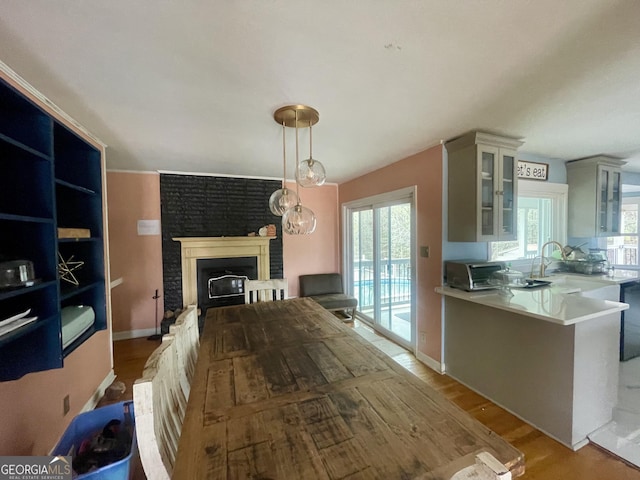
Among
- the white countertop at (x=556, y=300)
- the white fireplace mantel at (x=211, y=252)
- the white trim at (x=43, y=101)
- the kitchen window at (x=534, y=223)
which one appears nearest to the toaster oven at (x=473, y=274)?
the white countertop at (x=556, y=300)

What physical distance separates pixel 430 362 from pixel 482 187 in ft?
5.97

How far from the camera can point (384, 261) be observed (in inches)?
139

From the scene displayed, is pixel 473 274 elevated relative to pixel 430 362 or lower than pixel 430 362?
elevated

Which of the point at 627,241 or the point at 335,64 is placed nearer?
the point at 335,64

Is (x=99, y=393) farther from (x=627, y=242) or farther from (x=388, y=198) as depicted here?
(x=627, y=242)

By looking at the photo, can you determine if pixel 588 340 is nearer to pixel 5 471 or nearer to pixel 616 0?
pixel 616 0

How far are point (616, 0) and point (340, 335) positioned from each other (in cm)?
188

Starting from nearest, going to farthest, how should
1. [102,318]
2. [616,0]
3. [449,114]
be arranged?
1. [616,0]
2. [449,114]
3. [102,318]

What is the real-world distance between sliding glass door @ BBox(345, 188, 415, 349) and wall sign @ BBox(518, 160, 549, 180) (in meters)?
1.34

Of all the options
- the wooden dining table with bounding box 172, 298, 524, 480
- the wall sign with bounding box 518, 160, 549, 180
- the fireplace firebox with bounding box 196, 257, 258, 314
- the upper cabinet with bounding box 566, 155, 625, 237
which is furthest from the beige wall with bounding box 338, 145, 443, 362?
the fireplace firebox with bounding box 196, 257, 258, 314

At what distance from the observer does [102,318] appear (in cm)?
205

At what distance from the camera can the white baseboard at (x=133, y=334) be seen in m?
3.43

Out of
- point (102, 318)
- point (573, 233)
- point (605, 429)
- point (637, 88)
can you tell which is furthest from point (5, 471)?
point (573, 233)

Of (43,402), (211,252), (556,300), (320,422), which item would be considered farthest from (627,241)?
(43,402)
